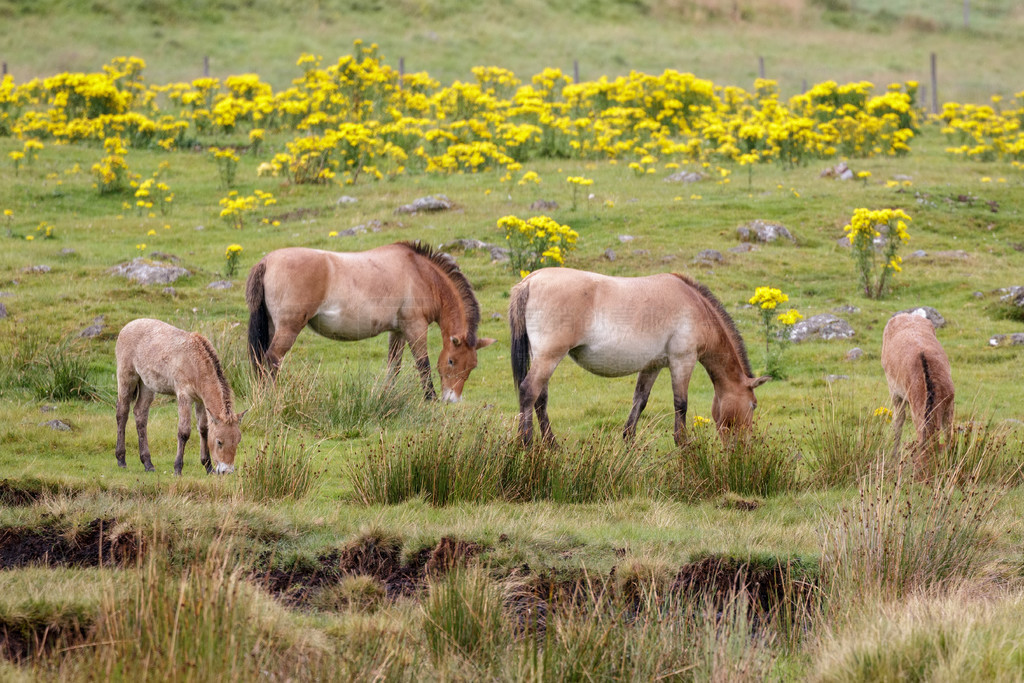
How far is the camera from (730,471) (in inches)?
351

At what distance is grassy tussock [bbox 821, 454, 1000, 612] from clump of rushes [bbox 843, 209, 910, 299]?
904cm

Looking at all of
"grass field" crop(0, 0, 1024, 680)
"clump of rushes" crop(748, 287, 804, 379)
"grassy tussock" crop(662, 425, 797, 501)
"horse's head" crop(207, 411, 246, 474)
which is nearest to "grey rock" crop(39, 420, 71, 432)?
"grass field" crop(0, 0, 1024, 680)

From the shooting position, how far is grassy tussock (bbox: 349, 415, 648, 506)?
330 inches

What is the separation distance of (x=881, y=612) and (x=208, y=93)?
1058 inches

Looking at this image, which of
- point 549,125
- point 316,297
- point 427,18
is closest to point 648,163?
point 549,125

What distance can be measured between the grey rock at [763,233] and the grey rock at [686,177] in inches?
150

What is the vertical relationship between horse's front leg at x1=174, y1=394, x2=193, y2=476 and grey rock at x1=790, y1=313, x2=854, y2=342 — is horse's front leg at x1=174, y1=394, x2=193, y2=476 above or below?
above

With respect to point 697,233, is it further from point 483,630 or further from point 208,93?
point 208,93

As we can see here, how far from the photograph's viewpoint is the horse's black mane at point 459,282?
12414mm

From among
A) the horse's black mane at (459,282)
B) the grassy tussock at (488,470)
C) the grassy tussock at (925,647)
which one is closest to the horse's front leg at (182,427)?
the grassy tussock at (488,470)

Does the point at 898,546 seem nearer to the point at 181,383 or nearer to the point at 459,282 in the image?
the point at 181,383

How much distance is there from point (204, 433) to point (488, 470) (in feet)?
8.33

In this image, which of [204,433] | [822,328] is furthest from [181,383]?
[822,328]

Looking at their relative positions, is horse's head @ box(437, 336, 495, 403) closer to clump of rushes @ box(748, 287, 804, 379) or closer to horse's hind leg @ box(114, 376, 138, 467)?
Result: clump of rushes @ box(748, 287, 804, 379)
